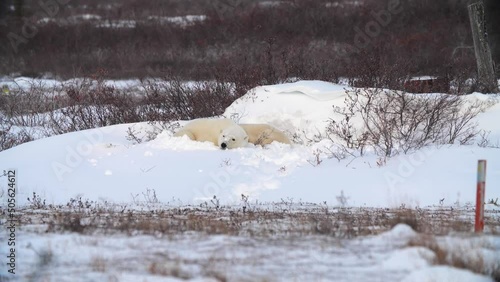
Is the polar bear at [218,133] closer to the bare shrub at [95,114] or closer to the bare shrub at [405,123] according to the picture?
the bare shrub at [405,123]

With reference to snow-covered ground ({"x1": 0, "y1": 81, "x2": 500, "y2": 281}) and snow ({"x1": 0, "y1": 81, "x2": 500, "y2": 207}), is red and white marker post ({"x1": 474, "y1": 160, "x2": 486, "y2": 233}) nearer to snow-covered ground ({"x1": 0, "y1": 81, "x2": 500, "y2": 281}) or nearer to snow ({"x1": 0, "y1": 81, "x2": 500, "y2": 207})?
snow-covered ground ({"x1": 0, "y1": 81, "x2": 500, "y2": 281})

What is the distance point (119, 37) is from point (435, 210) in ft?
90.3

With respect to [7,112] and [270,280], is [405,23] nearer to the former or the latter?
[7,112]

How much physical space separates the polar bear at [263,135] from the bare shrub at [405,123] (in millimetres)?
897

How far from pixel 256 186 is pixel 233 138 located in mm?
1834

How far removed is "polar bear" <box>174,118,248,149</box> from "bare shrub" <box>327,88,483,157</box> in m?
1.69

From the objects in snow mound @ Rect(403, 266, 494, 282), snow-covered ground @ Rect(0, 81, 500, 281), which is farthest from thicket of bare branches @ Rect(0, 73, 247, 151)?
snow mound @ Rect(403, 266, 494, 282)

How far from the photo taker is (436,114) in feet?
37.3

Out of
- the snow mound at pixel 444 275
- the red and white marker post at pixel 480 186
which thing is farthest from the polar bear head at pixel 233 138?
the snow mound at pixel 444 275

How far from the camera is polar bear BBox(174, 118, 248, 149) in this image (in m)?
11.1

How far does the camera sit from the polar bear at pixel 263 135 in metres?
11.7

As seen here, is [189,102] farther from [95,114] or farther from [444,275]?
[444,275]

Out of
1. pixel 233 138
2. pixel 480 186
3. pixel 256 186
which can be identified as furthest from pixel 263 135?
pixel 480 186

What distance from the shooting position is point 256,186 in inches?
373
